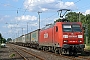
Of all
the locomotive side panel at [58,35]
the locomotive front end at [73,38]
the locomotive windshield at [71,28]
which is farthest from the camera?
the locomotive windshield at [71,28]

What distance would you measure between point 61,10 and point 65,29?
12.1 ft

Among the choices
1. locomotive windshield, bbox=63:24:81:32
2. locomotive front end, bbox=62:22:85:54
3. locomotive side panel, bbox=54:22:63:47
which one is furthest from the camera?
locomotive windshield, bbox=63:24:81:32

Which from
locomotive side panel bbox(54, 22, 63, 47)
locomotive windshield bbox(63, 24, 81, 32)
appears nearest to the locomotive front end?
locomotive windshield bbox(63, 24, 81, 32)

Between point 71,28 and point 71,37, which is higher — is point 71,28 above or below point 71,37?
above

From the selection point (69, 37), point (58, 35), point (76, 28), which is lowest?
point (69, 37)

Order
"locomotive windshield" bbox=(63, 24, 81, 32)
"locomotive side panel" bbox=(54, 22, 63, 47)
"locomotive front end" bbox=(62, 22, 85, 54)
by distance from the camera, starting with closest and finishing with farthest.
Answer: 1. "locomotive front end" bbox=(62, 22, 85, 54)
2. "locomotive side panel" bbox=(54, 22, 63, 47)
3. "locomotive windshield" bbox=(63, 24, 81, 32)

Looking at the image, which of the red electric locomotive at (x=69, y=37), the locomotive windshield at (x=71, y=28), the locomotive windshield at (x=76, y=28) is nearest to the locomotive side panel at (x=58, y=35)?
the red electric locomotive at (x=69, y=37)

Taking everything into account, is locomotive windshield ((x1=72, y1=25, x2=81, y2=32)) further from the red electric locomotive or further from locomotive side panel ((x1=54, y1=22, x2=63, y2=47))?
locomotive side panel ((x1=54, y1=22, x2=63, y2=47))

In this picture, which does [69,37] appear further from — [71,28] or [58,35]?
[58,35]

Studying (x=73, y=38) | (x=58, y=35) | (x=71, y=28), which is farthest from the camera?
(x=58, y=35)

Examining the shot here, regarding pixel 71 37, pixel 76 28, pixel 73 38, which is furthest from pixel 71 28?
pixel 73 38

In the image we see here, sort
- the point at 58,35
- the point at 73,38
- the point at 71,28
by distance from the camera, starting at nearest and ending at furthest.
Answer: the point at 73,38
the point at 71,28
the point at 58,35

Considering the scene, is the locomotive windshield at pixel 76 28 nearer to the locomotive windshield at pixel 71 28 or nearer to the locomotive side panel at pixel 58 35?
the locomotive windshield at pixel 71 28

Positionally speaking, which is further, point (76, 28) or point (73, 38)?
point (76, 28)
